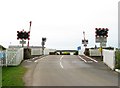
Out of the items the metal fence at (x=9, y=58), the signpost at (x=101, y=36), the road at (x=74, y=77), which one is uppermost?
the signpost at (x=101, y=36)

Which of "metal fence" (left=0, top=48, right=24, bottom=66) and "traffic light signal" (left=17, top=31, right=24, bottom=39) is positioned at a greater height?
"traffic light signal" (left=17, top=31, right=24, bottom=39)

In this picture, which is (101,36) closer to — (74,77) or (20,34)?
(20,34)

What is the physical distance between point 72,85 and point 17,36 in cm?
3375

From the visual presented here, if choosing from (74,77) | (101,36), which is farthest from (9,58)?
(101,36)

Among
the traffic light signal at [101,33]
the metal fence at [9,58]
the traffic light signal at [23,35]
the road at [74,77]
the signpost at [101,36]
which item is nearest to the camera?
the road at [74,77]

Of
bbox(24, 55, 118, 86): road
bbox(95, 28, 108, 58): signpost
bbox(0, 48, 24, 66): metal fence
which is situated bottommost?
bbox(24, 55, 118, 86): road

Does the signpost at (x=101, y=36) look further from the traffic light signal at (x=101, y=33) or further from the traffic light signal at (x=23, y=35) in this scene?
the traffic light signal at (x=23, y=35)

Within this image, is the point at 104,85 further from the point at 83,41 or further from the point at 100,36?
the point at 83,41

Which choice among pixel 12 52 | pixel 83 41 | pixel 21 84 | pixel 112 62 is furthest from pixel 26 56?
pixel 83 41

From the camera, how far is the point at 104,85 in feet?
60.3

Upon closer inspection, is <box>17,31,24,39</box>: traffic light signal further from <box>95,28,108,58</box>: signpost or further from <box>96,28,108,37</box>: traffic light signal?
<box>96,28,108,37</box>: traffic light signal

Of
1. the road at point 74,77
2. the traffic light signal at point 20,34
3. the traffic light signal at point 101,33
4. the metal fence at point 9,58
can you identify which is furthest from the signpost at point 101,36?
the traffic light signal at point 20,34

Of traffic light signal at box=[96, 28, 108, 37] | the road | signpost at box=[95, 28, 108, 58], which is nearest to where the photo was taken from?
the road

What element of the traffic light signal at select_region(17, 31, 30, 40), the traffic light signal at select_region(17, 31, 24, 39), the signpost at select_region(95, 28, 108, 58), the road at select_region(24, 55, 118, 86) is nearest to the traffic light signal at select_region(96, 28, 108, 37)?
the signpost at select_region(95, 28, 108, 58)
